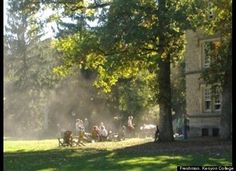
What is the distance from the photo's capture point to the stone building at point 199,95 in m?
39.1

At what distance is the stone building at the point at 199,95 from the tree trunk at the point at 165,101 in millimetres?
9779

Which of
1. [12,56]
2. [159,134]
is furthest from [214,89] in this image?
[12,56]

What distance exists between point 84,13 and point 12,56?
167ft

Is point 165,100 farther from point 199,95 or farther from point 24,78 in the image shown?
point 24,78

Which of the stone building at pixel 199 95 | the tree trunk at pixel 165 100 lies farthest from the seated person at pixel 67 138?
the stone building at pixel 199 95

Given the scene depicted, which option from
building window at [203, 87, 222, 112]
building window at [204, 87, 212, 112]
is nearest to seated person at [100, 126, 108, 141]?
building window at [203, 87, 222, 112]

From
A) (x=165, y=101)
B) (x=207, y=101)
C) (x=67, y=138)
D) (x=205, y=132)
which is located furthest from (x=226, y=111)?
(x=67, y=138)

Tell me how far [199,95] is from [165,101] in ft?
39.0

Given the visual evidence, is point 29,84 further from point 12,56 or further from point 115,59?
point 115,59

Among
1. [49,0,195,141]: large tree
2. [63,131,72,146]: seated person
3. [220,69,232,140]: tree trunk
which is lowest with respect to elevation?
[63,131,72,146]: seated person

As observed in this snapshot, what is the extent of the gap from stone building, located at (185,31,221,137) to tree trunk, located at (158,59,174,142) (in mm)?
9779

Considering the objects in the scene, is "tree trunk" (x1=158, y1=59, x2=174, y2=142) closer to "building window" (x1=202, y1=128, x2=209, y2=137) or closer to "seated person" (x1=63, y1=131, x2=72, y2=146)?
"seated person" (x1=63, y1=131, x2=72, y2=146)

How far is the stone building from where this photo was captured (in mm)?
39094

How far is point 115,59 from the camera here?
89.9 feet
